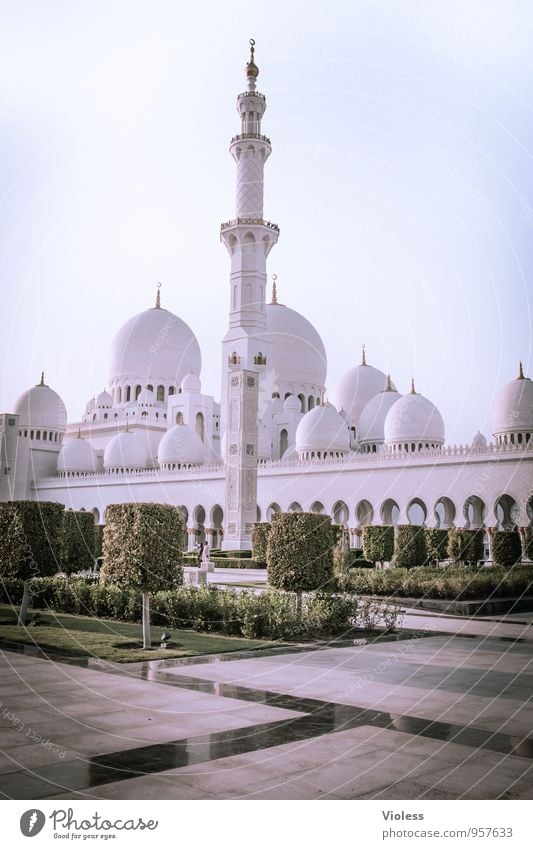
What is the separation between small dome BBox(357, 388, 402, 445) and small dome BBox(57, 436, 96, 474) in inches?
643

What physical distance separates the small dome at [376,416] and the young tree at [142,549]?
30445 mm

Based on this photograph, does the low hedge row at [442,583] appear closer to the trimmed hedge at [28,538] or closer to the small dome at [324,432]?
the trimmed hedge at [28,538]

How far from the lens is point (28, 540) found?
36.3 feet

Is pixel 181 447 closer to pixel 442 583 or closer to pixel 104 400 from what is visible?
pixel 104 400

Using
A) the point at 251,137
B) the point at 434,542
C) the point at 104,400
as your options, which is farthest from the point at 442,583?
the point at 104,400

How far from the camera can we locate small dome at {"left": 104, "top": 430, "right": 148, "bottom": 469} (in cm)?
4247

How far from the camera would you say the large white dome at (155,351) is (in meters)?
45.9

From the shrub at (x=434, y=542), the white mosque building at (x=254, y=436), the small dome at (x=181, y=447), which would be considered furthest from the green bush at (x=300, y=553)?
A: the small dome at (x=181, y=447)

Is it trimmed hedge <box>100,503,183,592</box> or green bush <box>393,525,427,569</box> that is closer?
trimmed hedge <box>100,503,183,592</box>

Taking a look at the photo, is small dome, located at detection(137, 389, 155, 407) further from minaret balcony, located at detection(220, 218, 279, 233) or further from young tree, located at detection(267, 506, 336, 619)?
young tree, located at detection(267, 506, 336, 619)

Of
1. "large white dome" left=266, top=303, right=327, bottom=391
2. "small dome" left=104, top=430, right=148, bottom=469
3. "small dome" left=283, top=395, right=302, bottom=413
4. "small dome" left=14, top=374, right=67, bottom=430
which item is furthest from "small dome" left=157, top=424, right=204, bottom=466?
"small dome" left=14, top=374, right=67, bottom=430

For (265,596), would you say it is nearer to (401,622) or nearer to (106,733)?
(401,622)
